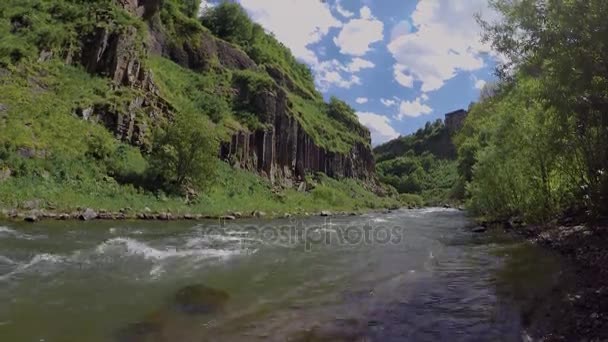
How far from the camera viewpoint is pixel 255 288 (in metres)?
13.7

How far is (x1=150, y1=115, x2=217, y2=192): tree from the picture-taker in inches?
1592

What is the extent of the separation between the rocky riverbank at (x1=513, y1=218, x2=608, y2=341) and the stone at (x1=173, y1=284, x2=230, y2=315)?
7301mm

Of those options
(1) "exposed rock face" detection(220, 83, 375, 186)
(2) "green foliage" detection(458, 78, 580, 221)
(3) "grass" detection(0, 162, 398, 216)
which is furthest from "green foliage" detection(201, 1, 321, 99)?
(2) "green foliage" detection(458, 78, 580, 221)

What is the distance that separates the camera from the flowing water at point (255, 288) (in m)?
9.77

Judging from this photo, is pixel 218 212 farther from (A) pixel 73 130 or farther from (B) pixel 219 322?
(B) pixel 219 322

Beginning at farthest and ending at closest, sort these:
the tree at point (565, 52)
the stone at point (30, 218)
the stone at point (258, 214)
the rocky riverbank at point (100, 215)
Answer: the stone at point (258, 214) < the rocky riverbank at point (100, 215) < the stone at point (30, 218) < the tree at point (565, 52)

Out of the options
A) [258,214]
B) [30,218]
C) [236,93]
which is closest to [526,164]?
[258,214]

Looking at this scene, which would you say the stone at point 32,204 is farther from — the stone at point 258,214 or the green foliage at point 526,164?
the green foliage at point 526,164

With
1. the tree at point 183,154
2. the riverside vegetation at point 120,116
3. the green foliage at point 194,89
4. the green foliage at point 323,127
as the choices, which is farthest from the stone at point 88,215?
the green foliage at point 323,127

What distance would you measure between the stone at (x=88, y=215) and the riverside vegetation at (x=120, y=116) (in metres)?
1.06

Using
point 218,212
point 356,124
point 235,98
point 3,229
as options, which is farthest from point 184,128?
point 356,124

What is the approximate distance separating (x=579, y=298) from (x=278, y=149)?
69.2m

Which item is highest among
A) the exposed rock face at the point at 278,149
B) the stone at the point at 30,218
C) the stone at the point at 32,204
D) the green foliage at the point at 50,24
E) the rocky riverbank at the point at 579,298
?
the green foliage at the point at 50,24

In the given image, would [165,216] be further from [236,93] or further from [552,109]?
[236,93]
